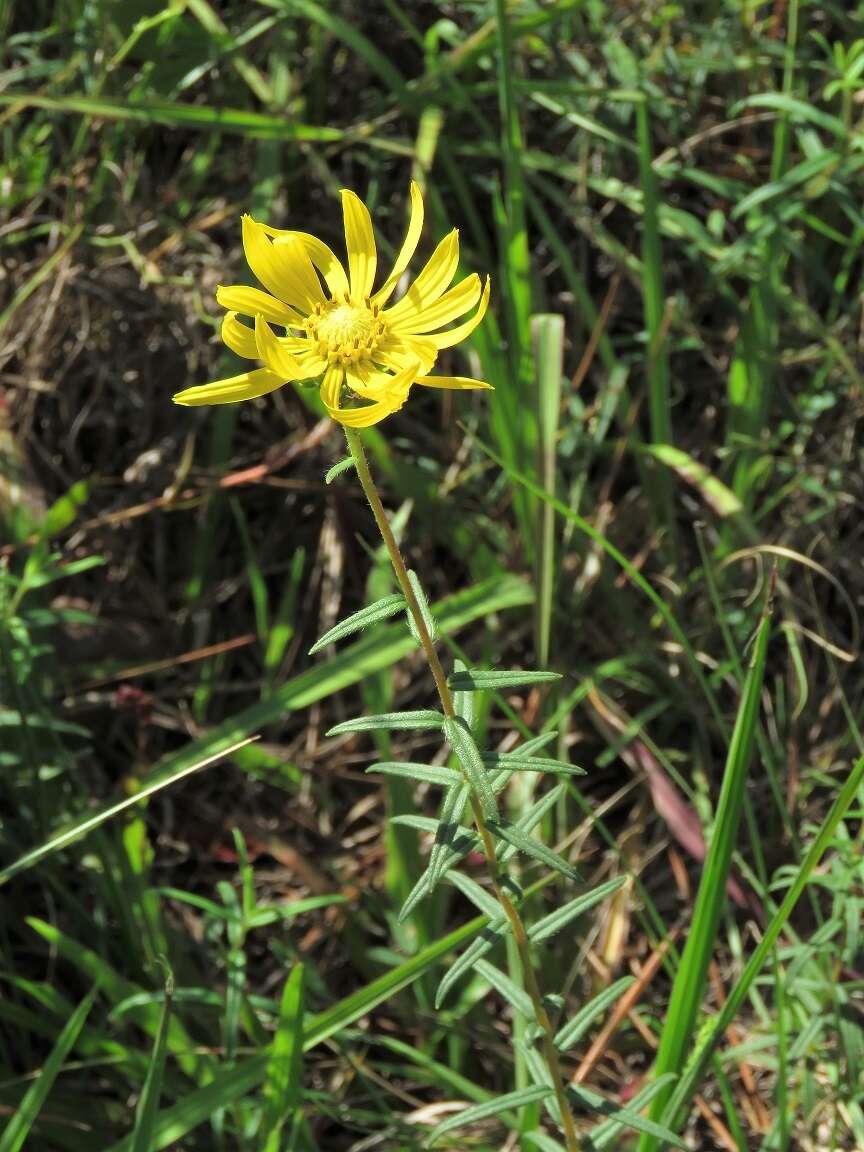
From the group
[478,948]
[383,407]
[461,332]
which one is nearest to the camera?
[383,407]

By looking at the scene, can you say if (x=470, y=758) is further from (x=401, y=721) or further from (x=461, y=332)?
(x=461, y=332)

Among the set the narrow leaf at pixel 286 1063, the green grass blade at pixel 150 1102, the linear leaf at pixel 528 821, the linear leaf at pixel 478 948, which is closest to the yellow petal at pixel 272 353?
the linear leaf at pixel 528 821

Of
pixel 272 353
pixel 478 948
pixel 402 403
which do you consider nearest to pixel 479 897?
pixel 478 948

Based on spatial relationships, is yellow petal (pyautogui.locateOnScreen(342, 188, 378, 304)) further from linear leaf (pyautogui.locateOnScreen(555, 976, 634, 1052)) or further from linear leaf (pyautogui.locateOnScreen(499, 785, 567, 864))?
linear leaf (pyautogui.locateOnScreen(555, 976, 634, 1052))

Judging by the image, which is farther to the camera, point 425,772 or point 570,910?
point 570,910

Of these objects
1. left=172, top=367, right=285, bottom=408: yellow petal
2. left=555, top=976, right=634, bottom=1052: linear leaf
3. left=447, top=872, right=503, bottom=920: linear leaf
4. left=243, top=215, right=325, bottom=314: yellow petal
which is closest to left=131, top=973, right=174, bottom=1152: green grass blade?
left=447, top=872, right=503, bottom=920: linear leaf

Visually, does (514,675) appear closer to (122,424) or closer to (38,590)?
(38,590)
